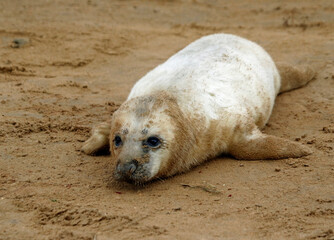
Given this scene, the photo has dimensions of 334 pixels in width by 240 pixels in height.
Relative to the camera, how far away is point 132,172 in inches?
158

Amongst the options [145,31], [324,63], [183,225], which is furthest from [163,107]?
A: [145,31]

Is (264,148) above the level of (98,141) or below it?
above

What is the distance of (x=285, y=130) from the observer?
17.8 ft

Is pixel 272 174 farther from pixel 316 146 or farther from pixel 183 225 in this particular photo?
pixel 183 225

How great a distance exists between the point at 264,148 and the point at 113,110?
2.09 m

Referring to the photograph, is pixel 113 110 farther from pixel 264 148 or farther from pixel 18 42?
pixel 18 42

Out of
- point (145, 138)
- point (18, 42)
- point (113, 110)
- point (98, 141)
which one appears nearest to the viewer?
point (145, 138)

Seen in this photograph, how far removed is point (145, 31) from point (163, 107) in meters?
5.57

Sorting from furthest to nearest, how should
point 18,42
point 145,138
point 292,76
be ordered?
point 18,42 → point 292,76 → point 145,138

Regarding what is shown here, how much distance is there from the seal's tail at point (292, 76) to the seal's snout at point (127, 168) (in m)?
3.28

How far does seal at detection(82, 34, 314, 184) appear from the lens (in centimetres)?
419

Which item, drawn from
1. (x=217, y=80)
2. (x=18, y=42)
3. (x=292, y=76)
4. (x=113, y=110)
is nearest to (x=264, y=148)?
(x=217, y=80)

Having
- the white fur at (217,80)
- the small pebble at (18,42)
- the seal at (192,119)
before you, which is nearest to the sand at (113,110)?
the small pebble at (18,42)

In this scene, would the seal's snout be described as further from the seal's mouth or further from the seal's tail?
the seal's tail
